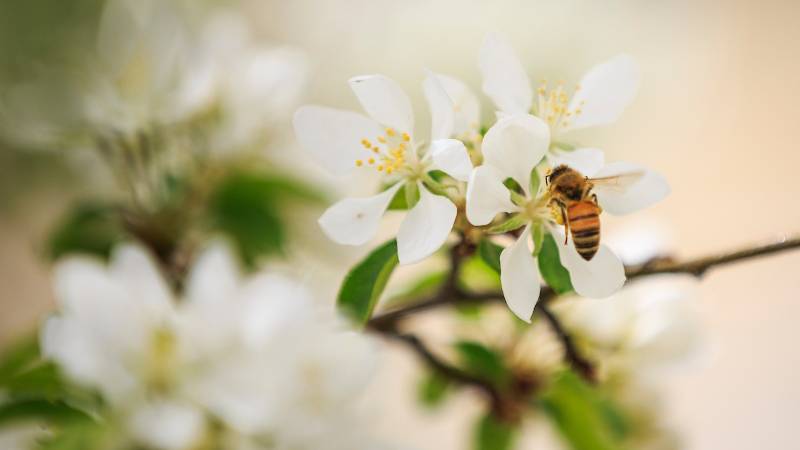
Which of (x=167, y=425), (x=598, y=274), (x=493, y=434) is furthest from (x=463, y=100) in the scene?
(x=493, y=434)

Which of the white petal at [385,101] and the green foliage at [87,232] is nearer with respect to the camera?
the white petal at [385,101]

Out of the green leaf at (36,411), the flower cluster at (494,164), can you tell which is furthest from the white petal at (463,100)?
the green leaf at (36,411)

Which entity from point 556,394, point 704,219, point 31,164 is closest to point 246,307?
point 556,394

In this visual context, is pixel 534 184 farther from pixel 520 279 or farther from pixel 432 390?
pixel 432 390

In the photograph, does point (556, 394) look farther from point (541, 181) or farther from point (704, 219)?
point (704, 219)

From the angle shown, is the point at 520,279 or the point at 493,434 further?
the point at 493,434

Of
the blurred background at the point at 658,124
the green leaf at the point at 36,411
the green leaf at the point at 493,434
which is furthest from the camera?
the blurred background at the point at 658,124

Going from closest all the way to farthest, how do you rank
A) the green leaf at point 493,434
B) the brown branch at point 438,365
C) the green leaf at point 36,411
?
1. the green leaf at point 36,411
2. the brown branch at point 438,365
3. the green leaf at point 493,434

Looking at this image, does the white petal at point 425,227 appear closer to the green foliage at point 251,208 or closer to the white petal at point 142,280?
the white petal at point 142,280
